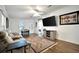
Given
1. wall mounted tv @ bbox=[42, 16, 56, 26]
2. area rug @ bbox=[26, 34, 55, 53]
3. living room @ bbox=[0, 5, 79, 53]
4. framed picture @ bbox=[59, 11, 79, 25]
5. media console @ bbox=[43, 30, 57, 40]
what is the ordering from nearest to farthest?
living room @ bbox=[0, 5, 79, 53] → area rug @ bbox=[26, 34, 55, 53] → framed picture @ bbox=[59, 11, 79, 25] → wall mounted tv @ bbox=[42, 16, 56, 26] → media console @ bbox=[43, 30, 57, 40]

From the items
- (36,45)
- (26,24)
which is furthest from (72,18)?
(26,24)

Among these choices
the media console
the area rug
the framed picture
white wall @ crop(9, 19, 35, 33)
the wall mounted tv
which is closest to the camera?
white wall @ crop(9, 19, 35, 33)

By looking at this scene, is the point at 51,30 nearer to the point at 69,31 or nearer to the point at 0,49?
the point at 69,31

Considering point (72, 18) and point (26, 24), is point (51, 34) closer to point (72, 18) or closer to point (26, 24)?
point (72, 18)

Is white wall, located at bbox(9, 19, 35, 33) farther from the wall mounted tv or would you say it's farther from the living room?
the wall mounted tv

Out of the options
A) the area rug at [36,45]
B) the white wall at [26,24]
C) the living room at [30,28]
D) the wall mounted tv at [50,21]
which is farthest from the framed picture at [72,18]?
the white wall at [26,24]

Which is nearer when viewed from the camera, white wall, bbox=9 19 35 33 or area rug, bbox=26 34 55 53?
white wall, bbox=9 19 35 33

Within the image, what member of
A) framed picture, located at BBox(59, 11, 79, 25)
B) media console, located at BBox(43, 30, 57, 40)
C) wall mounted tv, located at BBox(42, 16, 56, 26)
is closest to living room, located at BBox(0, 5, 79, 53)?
framed picture, located at BBox(59, 11, 79, 25)

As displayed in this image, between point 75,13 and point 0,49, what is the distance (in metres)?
3.26

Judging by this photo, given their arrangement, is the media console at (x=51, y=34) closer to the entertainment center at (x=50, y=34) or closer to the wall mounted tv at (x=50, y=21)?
the entertainment center at (x=50, y=34)
